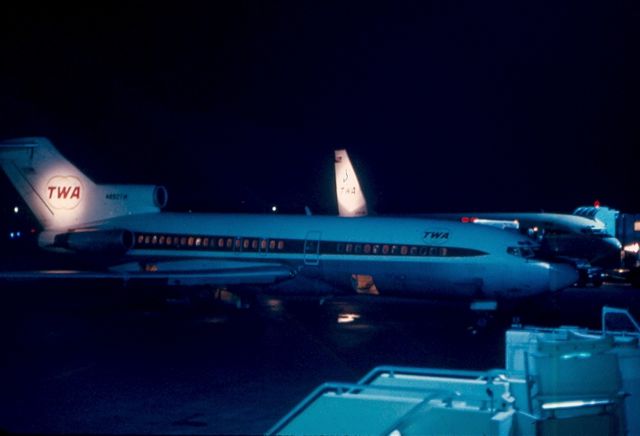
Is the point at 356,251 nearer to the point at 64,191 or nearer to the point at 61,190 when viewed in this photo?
the point at 64,191

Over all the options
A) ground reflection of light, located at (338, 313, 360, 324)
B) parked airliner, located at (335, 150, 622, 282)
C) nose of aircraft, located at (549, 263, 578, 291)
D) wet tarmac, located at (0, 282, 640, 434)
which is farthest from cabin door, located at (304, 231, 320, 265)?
parked airliner, located at (335, 150, 622, 282)

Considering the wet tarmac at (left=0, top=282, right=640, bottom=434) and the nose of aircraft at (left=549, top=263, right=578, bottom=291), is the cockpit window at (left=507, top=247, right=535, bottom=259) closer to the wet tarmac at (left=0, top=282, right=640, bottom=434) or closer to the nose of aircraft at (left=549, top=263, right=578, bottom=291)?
the nose of aircraft at (left=549, top=263, right=578, bottom=291)

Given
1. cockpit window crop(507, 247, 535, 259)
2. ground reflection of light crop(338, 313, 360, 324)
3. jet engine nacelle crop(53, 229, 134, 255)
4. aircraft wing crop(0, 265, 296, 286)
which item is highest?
jet engine nacelle crop(53, 229, 134, 255)

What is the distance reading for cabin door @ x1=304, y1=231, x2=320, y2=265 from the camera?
80.8 ft

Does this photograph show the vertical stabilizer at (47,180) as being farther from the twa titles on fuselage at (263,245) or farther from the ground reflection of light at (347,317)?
the ground reflection of light at (347,317)

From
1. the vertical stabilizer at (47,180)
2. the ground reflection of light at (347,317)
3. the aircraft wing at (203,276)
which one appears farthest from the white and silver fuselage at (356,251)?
the vertical stabilizer at (47,180)

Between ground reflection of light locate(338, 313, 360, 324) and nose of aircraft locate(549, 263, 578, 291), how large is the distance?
240 inches

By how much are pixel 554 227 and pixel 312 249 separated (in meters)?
24.7

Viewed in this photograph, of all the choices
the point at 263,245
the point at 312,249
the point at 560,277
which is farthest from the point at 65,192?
the point at 560,277

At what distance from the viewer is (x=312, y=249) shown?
24734mm

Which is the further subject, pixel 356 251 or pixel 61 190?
pixel 61 190

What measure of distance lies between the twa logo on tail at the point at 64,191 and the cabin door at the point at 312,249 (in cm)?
1007

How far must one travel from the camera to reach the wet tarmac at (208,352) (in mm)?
12547

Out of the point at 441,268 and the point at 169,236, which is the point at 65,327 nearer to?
the point at 169,236
